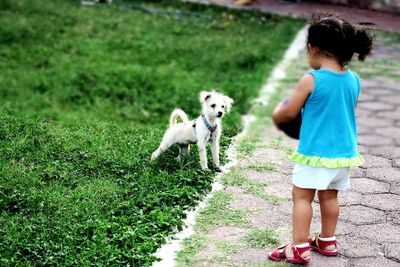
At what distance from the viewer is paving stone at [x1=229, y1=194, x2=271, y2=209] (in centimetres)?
483

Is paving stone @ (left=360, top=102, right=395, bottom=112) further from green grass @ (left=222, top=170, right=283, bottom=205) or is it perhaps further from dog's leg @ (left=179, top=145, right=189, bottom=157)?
dog's leg @ (left=179, top=145, right=189, bottom=157)

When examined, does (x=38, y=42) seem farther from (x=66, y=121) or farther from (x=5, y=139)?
(x=5, y=139)

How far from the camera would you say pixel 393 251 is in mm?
4227

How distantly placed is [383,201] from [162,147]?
1684 millimetres

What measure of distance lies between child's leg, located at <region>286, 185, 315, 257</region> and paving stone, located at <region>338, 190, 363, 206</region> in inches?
41.9

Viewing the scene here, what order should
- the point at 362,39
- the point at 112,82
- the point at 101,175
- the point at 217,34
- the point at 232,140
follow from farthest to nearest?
the point at 217,34
the point at 112,82
the point at 232,140
the point at 101,175
the point at 362,39

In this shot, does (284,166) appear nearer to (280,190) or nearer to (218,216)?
(280,190)

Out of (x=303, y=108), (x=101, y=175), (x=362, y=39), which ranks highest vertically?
(x=362, y=39)

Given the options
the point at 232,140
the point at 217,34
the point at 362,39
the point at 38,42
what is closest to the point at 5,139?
the point at 232,140

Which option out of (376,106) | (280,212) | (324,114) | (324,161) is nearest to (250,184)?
(280,212)

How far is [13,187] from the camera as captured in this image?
4.77 m

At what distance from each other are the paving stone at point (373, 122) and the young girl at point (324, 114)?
2.92 metres

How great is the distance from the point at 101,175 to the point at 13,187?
2.20 ft

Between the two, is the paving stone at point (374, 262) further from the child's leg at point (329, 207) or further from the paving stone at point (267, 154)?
the paving stone at point (267, 154)
